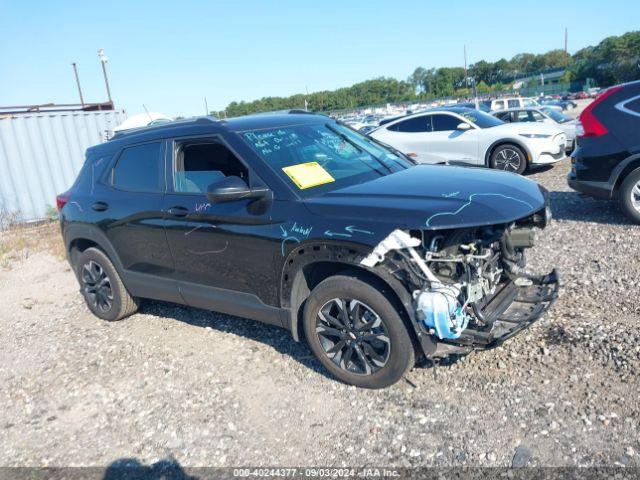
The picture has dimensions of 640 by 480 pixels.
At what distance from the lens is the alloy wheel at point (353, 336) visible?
339 centimetres

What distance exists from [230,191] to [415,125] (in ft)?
30.0

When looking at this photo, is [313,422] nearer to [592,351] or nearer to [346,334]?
[346,334]

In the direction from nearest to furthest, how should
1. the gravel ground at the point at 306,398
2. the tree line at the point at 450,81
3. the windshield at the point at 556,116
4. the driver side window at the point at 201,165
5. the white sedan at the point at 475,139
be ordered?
the gravel ground at the point at 306,398, the driver side window at the point at 201,165, the white sedan at the point at 475,139, the windshield at the point at 556,116, the tree line at the point at 450,81

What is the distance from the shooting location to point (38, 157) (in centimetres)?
1201

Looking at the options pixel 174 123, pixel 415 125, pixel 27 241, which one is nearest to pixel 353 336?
pixel 174 123

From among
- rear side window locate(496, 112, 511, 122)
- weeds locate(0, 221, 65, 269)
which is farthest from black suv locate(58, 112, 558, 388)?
rear side window locate(496, 112, 511, 122)

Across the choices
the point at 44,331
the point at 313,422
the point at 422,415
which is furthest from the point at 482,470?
the point at 44,331

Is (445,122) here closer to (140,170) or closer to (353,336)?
(140,170)

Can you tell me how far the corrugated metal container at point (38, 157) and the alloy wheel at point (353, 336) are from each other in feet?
34.8

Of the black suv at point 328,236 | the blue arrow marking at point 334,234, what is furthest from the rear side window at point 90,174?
the blue arrow marking at point 334,234

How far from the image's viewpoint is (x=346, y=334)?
3518 mm

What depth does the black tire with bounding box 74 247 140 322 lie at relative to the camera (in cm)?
517

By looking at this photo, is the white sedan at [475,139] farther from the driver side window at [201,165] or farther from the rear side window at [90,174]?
the driver side window at [201,165]

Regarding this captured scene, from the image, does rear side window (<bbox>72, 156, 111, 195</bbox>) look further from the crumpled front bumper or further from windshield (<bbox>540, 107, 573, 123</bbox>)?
windshield (<bbox>540, 107, 573, 123</bbox>)
